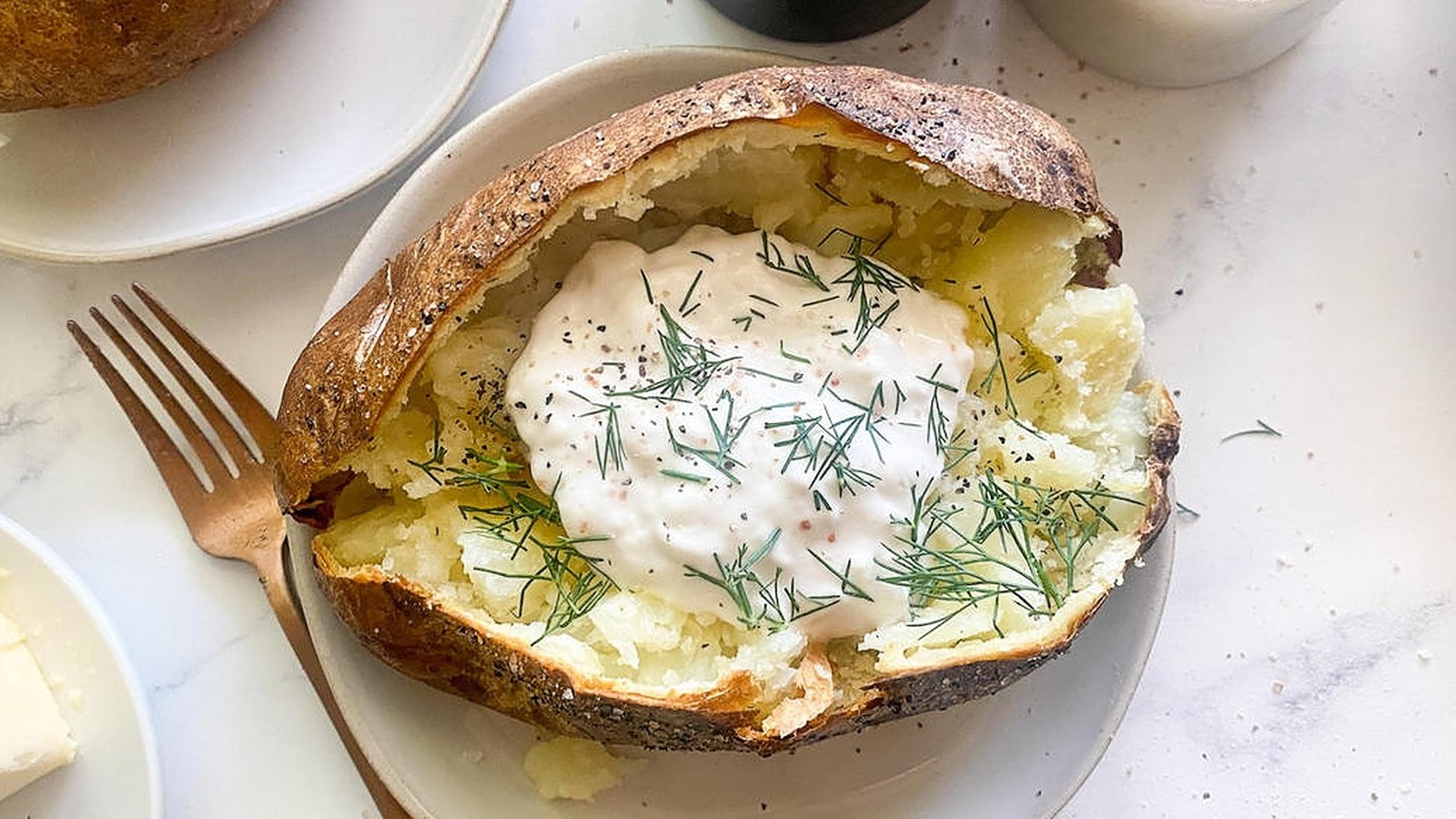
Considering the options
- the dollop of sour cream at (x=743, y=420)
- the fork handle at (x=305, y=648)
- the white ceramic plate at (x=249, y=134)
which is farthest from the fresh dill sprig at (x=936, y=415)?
the fork handle at (x=305, y=648)

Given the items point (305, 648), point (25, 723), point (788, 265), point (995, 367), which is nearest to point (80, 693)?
point (25, 723)

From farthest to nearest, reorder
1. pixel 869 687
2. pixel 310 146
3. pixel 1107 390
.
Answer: pixel 310 146 < pixel 1107 390 < pixel 869 687

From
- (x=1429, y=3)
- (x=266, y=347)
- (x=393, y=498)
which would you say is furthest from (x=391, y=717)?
(x=1429, y=3)

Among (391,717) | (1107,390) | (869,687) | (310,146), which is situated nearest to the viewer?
(869,687)

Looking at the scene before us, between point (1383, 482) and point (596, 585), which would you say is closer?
point (596, 585)

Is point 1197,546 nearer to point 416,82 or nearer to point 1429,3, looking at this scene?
point 1429,3

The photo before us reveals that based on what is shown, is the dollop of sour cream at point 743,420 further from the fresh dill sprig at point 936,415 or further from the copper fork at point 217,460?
the copper fork at point 217,460

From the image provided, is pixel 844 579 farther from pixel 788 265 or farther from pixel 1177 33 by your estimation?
pixel 1177 33

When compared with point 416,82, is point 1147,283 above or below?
below
